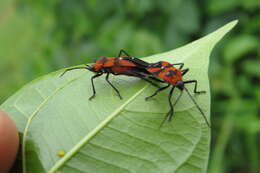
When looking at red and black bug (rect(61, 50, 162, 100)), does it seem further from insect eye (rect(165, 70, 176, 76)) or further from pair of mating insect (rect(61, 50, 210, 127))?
insect eye (rect(165, 70, 176, 76))

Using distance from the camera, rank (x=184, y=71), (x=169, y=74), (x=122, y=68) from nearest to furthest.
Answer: (x=184, y=71)
(x=169, y=74)
(x=122, y=68)

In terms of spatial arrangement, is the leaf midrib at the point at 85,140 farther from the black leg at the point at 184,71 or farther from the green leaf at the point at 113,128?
the black leg at the point at 184,71

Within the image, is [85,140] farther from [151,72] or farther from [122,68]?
[122,68]

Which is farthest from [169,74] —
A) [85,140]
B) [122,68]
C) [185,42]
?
[185,42]

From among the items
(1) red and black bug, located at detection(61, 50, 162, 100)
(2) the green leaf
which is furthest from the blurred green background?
(2) the green leaf

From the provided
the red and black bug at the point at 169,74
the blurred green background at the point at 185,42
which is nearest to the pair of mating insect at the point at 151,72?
the red and black bug at the point at 169,74

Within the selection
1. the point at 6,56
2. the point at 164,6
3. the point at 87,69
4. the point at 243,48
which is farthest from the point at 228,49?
the point at 6,56

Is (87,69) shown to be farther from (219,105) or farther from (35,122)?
(219,105)
